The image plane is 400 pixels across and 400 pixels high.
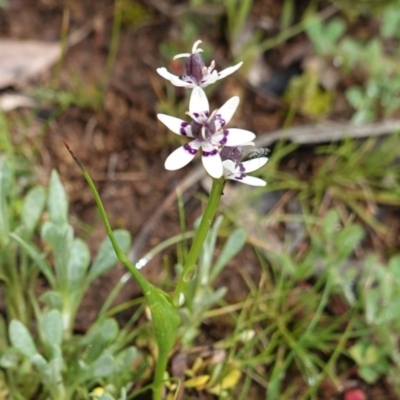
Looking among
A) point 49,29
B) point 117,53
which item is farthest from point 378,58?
point 49,29

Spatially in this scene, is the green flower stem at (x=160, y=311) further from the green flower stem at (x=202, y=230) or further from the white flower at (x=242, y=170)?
the white flower at (x=242, y=170)

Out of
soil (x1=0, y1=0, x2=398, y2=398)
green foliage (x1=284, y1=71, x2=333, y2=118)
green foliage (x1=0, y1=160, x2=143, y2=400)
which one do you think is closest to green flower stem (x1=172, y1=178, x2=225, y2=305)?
green foliage (x1=0, y1=160, x2=143, y2=400)

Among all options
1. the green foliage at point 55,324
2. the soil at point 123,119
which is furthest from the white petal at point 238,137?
the soil at point 123,119

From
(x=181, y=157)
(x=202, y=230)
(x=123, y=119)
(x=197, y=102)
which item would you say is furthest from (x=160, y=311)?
(x=123, y=119)

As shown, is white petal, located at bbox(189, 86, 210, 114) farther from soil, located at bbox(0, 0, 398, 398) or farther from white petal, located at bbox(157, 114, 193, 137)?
soil, located at bbox(0, 0, 398, 398)

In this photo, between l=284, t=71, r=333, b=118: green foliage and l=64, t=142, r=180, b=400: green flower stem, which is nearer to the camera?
l=64, t=142, r=180, b=400: green flower stem

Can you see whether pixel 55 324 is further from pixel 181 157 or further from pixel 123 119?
pixel 123 119
